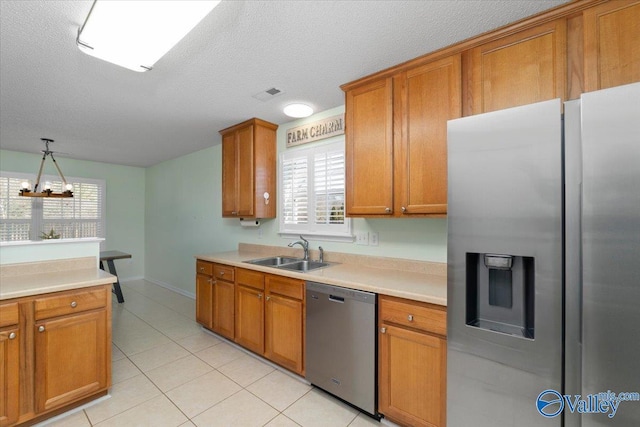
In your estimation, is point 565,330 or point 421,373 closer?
point 565,330

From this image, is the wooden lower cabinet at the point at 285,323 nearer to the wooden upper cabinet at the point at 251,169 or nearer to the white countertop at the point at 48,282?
the wooden upper cabinet at the point at 251,169

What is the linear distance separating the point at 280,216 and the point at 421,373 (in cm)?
217

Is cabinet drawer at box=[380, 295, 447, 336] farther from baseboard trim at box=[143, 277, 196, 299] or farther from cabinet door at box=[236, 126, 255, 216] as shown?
baseboard trim at box=[143, 277, 196, 299]

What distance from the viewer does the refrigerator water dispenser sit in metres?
1.21

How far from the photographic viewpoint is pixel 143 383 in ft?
7.36

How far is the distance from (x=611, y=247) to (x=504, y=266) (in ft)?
1.11

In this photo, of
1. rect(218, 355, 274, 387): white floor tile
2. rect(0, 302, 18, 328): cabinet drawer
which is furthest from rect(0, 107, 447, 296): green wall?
rect(0, 302, 18, 328): cabinet drawer

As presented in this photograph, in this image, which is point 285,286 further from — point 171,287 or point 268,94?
point 171,287

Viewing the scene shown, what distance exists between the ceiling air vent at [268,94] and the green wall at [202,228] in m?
0.60

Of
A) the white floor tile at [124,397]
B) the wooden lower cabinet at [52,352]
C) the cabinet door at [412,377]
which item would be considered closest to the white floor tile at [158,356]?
the white floor tile at [124,397]

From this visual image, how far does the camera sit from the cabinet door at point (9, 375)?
1649 mm

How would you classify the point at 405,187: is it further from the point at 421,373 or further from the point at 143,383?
the point at 143,383

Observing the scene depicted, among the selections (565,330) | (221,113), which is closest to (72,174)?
(221,113)

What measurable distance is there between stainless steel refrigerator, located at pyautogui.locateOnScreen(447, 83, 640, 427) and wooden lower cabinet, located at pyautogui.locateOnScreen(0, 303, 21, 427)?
2488mm
